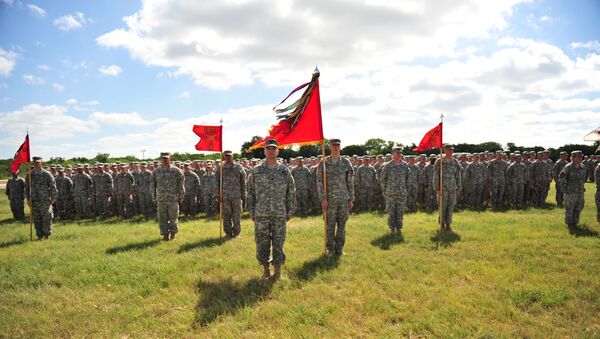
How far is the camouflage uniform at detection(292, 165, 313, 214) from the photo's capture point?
48.6 feet

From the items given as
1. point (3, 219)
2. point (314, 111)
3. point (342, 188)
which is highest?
point (314, 111)

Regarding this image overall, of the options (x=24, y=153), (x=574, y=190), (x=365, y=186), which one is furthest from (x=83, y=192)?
(x=574, y=190)

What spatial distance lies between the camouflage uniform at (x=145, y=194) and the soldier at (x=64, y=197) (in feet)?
12.1

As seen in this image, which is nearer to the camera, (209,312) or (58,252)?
(209,312)

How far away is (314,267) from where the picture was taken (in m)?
7.00

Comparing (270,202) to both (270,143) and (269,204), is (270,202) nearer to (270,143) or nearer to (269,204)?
(269,204)

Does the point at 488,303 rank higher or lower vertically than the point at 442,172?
lower

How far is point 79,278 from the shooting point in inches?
270

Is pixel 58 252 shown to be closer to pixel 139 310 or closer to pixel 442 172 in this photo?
pixel 139 310

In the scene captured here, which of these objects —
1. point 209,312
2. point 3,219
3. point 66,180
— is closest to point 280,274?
point 209,312

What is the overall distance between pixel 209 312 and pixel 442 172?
8.05 m

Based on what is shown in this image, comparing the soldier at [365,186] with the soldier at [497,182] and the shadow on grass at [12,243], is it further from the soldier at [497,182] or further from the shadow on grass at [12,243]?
the shadow on grass at [12,243]

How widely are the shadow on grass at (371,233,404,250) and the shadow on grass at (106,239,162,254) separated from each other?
6.11 metres

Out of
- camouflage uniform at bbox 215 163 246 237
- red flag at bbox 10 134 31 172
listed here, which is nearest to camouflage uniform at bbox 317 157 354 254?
camouflage uniform at bbox 215 163 246 237
